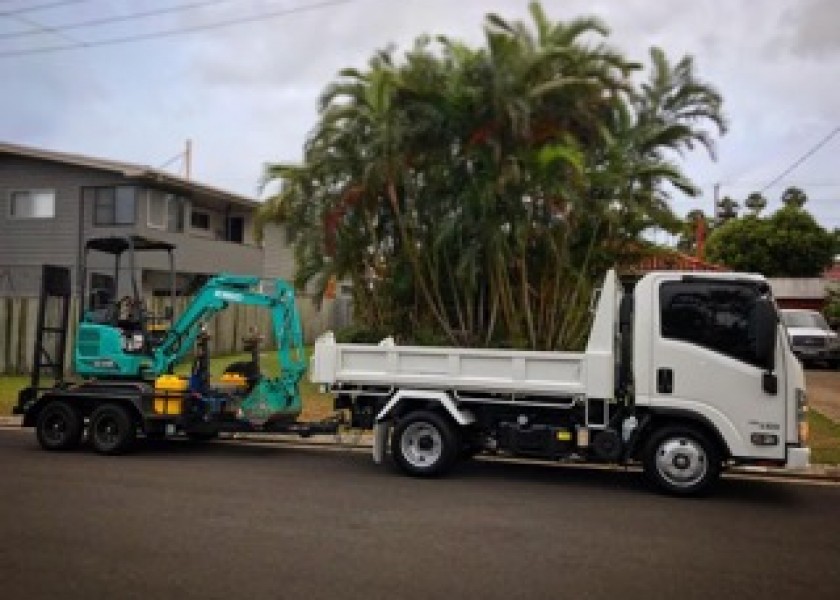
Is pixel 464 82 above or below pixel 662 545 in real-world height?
above

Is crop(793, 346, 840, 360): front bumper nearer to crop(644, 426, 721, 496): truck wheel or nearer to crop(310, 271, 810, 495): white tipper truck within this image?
crop(310, 271, 810, 495): white tipper truck

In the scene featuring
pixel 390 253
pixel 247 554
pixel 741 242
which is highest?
pixel 741 242

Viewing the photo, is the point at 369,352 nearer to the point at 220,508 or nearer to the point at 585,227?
the point at 220,508

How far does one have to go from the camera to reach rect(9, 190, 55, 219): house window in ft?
88.1

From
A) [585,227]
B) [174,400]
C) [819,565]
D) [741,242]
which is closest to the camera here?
[819,565]

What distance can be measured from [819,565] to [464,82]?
8.77m

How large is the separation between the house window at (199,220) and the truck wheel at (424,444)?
21.9 m

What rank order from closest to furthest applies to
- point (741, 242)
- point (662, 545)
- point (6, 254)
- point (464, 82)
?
point (662, 545), point (464, 82), point (6, 254), point (741, 242)

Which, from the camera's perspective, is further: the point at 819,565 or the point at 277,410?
the point at 277,410

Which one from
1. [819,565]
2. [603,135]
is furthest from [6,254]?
[819,565]

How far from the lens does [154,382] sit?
10.9m

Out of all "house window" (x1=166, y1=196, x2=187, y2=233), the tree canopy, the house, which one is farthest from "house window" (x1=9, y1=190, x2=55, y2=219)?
the tree canopy

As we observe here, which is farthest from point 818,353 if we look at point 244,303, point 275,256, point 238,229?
point 238,229

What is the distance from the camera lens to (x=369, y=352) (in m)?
9.66
